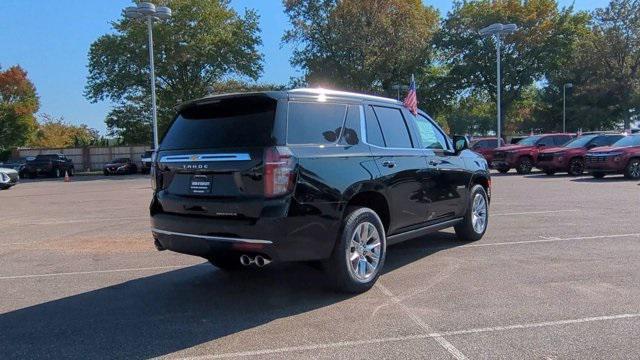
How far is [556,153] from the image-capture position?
73.0 ft

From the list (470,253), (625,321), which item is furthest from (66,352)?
(470,253)

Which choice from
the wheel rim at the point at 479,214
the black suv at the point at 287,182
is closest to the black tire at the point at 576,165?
the wheel rim at the point at 479,214

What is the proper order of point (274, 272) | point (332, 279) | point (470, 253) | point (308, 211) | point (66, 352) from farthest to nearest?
point (470, 253), point (274, 272), point (332, 279), point (308, 211), point (66, 352)

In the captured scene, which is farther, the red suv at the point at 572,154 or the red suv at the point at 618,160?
the red suv at the point at 572,154

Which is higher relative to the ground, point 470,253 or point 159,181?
point 159,181

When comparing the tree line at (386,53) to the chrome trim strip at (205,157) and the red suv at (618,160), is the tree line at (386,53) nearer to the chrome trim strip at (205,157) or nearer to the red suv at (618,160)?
the red suv at (618,160)

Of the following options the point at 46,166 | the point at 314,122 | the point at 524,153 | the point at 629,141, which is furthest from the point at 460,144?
the point at 46,166

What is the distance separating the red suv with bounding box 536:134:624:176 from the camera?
72.2ft

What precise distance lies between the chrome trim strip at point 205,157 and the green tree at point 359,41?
3884 centimetres

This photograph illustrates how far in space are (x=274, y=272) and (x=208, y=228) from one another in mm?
1751

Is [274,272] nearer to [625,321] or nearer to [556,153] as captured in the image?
[625,321]

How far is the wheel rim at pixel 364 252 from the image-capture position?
549 cm

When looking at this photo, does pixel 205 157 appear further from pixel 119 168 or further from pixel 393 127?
pixel 119 168

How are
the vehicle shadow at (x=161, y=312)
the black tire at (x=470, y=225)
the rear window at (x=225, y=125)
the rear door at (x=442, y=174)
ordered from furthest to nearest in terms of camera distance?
1. the black tire at (x=470, y=225)
2. the rear door at (x=442, y=174)
3. the rear window at (x=225, y=125)
4. the vehicle shadow at (x=161, y=312)
